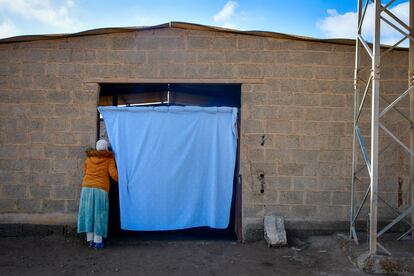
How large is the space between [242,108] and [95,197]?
2.53 metres

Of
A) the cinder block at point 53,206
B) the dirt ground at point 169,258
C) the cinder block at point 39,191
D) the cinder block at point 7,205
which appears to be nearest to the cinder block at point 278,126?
the dirt ground at point 169,258

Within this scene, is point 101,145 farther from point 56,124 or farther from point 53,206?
point 53,206

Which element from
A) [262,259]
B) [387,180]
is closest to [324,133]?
[387,180]

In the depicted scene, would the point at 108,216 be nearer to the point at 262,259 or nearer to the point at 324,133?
the point at 262,259

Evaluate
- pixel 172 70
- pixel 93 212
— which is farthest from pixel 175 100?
pixel 93 212

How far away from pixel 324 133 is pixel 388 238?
1.74m

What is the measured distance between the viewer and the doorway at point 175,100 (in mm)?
5966

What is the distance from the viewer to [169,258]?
5.00 metres

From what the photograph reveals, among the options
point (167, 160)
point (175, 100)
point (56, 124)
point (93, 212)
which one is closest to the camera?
point (93, 212)

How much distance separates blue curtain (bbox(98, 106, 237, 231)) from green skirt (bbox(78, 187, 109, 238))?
1.11ft

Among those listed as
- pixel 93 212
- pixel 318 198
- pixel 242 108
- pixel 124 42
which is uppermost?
pixel 124 42

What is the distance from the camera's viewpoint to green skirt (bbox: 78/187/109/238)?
534cm

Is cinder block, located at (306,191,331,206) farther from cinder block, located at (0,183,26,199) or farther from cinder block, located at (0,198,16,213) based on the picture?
cinder block, located at (0,198,16,213)

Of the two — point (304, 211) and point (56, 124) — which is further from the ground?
point (56, 124)
